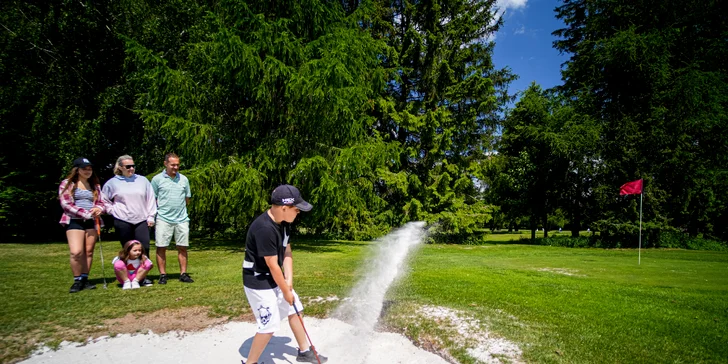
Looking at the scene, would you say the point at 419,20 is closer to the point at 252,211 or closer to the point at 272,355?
the point at 252,211

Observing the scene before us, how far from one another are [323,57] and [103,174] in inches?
582

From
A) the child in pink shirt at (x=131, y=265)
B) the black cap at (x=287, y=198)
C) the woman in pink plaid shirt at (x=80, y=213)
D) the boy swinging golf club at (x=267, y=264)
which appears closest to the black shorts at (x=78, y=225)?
the woman in pink plaid shirt at (x=80, y=213)

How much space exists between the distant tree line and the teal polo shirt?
7.43 m

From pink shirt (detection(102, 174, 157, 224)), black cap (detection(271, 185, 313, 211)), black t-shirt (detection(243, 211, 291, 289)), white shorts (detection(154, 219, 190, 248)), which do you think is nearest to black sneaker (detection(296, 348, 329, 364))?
black t-shirt (detection(243, 211, 291, 289))

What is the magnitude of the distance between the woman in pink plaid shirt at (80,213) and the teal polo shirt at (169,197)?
36.9 inches

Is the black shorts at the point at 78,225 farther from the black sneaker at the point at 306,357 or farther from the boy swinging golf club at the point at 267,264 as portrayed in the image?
the black sneaker at the point at 306,357

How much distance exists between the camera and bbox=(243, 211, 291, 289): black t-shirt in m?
3.78

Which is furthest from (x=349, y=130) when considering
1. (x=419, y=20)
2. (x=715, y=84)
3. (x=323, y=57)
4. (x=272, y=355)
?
(x=715, y=84)

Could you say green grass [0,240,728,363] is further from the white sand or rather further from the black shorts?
the black shorts

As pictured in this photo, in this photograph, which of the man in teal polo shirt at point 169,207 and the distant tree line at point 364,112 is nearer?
the man in teal polo shirt at point 169,207

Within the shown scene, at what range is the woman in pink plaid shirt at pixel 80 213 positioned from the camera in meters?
6.63

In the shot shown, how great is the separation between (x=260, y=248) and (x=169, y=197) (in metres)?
4.68

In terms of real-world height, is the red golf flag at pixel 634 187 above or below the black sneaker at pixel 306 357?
above

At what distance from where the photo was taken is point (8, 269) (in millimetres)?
9375
